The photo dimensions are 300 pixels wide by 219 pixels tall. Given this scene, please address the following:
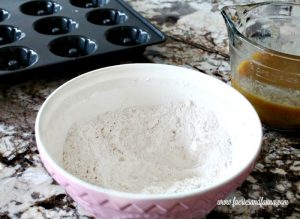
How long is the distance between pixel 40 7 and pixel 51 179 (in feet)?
1.51

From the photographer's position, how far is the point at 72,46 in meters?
0.80

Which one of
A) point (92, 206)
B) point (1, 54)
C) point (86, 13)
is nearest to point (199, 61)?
point (86, 13)

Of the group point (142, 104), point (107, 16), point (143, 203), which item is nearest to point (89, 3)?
point (107, 16)

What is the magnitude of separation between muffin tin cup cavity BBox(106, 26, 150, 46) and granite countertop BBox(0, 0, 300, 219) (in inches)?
1.2

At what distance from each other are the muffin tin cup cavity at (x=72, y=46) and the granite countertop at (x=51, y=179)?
0.04 metres

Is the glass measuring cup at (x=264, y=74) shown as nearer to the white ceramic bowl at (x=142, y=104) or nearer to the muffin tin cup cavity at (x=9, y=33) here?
the white ceramic bowl at (x=142, y=104)

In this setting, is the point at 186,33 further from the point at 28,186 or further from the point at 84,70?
the point at 28,186

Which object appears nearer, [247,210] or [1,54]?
[247,210]

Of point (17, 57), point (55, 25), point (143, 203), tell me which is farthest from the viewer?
point (55, 25)

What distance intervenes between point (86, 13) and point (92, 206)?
53 centimetres

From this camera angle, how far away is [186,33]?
3.02ft

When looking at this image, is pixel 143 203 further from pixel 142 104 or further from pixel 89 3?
pixel 89 3

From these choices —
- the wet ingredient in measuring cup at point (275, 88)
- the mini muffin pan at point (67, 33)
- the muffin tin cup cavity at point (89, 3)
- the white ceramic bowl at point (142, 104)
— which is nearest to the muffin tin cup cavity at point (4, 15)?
the mini muffin pan at point (67, 33)

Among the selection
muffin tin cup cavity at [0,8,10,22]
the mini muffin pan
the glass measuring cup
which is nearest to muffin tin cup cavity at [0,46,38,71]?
the mini muffin pan
